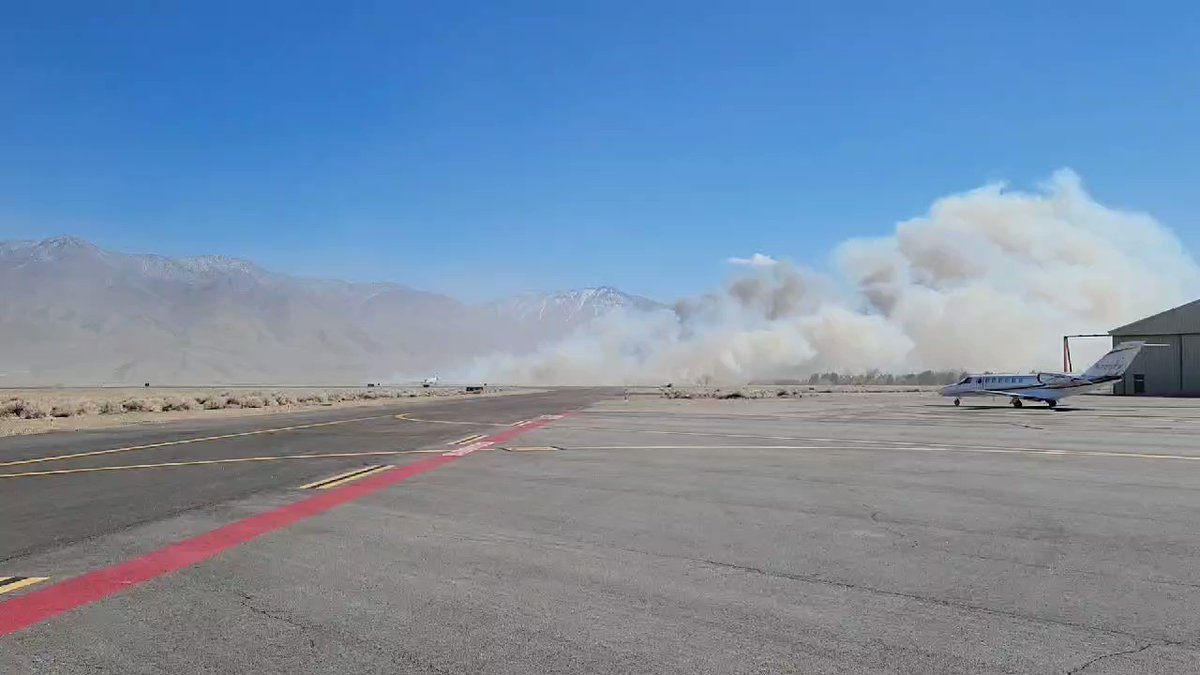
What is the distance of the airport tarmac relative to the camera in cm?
482

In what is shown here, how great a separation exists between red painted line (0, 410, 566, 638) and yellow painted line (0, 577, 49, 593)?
0.23 metres

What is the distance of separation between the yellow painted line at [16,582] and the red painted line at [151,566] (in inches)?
9.1

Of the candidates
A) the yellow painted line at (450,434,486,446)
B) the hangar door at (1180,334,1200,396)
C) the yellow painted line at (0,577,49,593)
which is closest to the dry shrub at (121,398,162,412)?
the yellow painted line at (450,434,486,446)

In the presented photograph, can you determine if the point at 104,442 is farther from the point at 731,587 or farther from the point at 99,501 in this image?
the point at 731,587

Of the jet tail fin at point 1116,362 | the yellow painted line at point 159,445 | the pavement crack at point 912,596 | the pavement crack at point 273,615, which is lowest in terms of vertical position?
the pavement crack at point 912,596

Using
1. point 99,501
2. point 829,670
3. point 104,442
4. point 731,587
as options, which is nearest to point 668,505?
point 731,587

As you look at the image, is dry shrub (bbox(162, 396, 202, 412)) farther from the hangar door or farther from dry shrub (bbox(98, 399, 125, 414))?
the hangar door

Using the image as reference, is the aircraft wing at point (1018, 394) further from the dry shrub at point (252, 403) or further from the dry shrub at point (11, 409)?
the dry shrub at point (11, 409)

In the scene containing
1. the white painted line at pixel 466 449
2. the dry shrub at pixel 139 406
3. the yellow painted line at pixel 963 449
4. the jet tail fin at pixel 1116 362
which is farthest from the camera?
the dry shrub at pixel 139 406

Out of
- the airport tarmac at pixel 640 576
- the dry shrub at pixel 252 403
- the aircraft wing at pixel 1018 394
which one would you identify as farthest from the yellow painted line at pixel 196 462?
the dry shrub at pixel 252 403

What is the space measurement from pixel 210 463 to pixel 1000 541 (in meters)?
13.2

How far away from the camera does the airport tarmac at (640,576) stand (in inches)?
190

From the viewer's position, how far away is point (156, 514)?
962 centimetres

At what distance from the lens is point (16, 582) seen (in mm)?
6512
